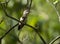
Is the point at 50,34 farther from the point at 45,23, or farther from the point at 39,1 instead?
the point at 39,1

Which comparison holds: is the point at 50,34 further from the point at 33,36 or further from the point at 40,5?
the point at 40,5

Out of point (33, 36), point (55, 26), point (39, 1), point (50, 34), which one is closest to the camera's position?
point (33, 36)

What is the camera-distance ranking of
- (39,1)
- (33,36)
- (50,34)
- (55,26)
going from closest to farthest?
(33,36) → (50,34) → (55,26) → (39,1)

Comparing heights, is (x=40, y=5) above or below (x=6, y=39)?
above

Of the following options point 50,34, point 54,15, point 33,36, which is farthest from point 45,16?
point 33,36

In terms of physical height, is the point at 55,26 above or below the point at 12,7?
below

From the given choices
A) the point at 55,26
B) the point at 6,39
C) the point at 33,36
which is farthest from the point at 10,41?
the point at 55,26

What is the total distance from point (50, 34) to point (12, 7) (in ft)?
1.56

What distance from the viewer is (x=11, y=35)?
105 inches

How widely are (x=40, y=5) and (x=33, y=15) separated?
1.13 feet

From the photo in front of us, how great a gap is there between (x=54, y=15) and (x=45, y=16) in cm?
12

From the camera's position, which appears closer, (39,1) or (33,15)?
(33,15)

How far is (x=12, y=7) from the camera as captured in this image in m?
2.87

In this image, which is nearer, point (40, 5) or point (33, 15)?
point (33, 15)
